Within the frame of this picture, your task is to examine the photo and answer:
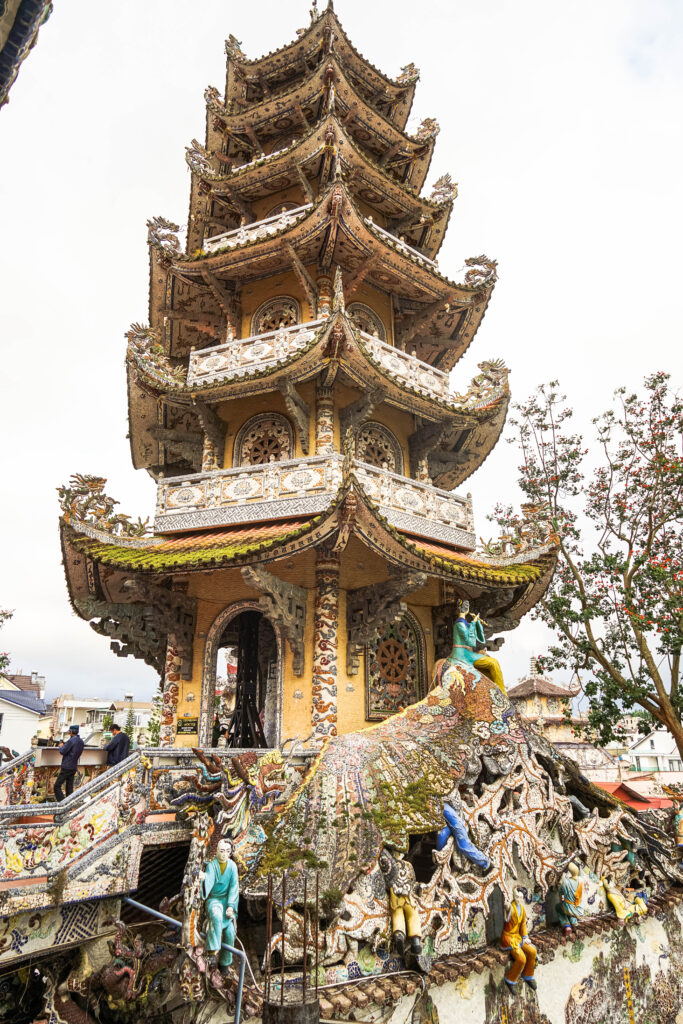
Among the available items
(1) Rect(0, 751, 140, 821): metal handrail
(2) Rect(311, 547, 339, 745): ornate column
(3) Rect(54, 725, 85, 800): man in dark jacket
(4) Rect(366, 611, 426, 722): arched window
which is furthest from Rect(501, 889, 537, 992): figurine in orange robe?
(3) Rect(54, 725, 85, 800): man in dark jacket

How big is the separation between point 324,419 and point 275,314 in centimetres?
361

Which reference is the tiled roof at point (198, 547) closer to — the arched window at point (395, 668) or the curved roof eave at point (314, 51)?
the arched window at point (395, 668)

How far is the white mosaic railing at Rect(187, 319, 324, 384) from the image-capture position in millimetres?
12719

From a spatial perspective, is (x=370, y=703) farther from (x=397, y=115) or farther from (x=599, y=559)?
(x=397, y=115)

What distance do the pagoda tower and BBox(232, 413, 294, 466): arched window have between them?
0.18 feet

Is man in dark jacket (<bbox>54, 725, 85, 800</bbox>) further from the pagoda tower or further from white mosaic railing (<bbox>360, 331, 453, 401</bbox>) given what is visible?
white mosaic railing (<bbox>360, 331, 453, 401</bbox>)

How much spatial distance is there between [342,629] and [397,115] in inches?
600

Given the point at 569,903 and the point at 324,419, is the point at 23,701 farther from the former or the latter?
the point at 569,903

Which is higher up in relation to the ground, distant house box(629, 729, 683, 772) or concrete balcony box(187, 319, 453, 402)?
concrete balcony box(187, 319, 453, 402)

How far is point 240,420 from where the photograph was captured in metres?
13.6

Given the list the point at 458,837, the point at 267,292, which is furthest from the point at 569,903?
the point at 267,292

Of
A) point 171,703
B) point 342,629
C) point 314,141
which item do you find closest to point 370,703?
point 342,629

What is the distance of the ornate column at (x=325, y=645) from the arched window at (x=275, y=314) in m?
6.20

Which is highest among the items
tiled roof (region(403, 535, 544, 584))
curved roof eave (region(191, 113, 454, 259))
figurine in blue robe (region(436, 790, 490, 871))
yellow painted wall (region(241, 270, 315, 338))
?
curved roof eave (region(191, 113, 454, 259))
